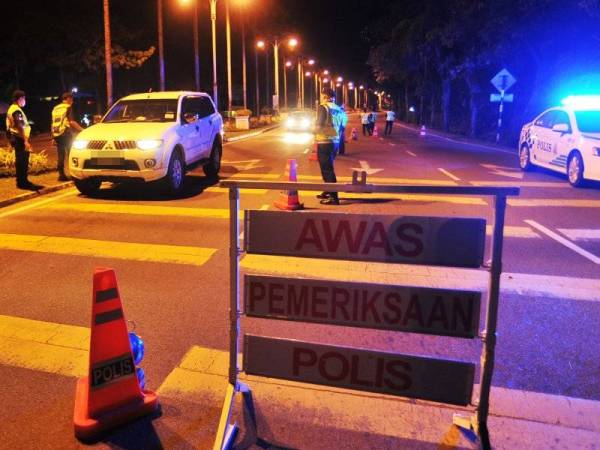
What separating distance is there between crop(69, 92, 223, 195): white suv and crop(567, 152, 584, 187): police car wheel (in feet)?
26.8

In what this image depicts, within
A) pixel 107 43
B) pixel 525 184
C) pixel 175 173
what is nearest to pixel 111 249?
pixel 175 173

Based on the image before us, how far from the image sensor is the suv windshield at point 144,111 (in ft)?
40.3

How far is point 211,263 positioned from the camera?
6.93 metres

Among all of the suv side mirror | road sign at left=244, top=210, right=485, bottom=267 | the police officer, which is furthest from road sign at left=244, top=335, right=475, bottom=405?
the suv side mirror

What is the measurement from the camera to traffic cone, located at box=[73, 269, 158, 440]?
11.5ft

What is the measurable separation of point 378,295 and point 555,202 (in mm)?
8921

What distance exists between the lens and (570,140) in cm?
1335

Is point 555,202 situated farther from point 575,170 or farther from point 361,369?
point 361,369

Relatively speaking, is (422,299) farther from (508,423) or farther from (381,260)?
(508,423)

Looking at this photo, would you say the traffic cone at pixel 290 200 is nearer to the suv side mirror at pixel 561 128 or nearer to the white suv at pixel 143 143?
the white suv at pixel 143 143

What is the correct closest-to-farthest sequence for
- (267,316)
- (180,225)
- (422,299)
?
(422,299), (267,316), (180,225)

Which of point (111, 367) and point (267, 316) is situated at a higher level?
point (267, 316)

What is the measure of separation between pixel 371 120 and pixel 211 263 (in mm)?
28104

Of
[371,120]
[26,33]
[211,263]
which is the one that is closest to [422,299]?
[211,263]
